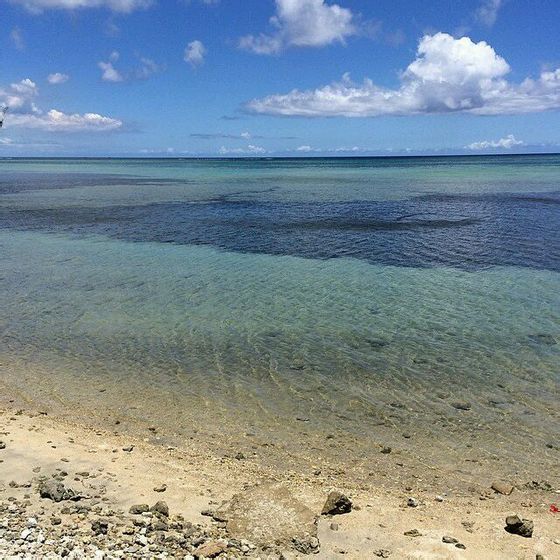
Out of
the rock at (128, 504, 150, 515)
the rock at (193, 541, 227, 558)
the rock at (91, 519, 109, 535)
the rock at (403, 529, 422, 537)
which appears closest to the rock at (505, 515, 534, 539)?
the rock at (403, 529, 422, 537)

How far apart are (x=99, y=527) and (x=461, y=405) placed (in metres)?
7.20

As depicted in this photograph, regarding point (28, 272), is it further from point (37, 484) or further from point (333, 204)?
point (333, 204)

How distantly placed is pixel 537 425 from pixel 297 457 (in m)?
4.51

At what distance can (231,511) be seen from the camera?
23.9ft

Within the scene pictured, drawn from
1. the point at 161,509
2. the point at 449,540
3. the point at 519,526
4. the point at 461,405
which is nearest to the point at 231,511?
the point at 161,509

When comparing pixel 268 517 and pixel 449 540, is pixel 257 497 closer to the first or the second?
pixel 268 517

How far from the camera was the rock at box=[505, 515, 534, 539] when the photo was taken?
7.04m

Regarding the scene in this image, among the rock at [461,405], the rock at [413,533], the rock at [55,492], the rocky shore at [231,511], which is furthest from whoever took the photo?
the rock at [461,405]

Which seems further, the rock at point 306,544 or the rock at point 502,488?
the rock at point 502,488

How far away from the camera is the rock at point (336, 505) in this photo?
7.32 meters

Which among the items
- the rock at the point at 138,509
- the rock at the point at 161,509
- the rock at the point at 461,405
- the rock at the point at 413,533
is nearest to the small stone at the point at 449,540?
the rock at the point at 413,533

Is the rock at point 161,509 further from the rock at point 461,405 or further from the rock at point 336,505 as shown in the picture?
the rock at point 461,405

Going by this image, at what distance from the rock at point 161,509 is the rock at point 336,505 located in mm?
2070

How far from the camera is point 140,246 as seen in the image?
27.2 meters
